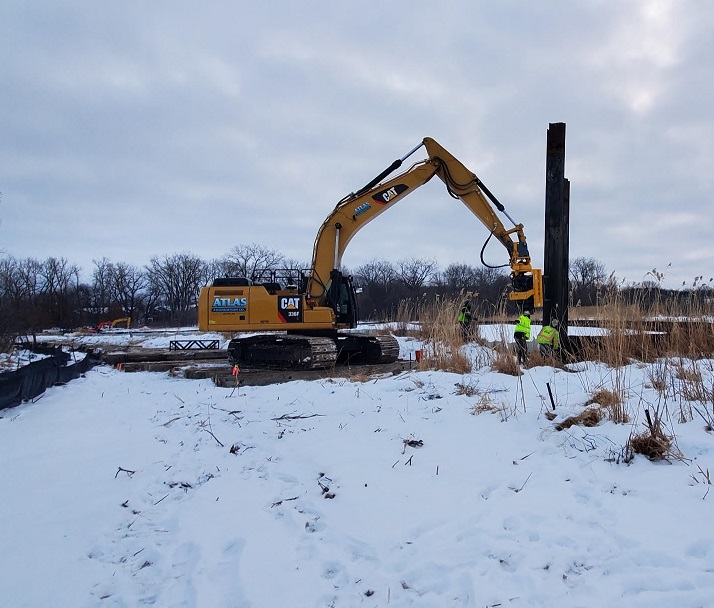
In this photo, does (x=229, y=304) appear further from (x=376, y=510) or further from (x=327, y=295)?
(x=376, y=510)

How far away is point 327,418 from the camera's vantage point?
496cm

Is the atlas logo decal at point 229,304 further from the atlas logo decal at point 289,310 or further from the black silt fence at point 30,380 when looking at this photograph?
the black silt fence at point 30,380

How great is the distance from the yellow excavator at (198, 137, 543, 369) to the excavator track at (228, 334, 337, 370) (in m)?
0.02

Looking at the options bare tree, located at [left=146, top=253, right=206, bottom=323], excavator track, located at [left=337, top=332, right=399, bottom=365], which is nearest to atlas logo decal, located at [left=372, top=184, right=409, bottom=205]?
excavator track, located at [left=337, top=332, right=399, bottom=365]

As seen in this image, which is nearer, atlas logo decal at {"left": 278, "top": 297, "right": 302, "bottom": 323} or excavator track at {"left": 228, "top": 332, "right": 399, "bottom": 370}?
excavator track at {"left": 228, "top": 332, "right": 399, "bottom": 370}

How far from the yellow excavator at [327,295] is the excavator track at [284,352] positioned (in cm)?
2

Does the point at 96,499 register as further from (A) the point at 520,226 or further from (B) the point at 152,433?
(A) the point at 520,226

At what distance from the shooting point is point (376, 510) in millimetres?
3035

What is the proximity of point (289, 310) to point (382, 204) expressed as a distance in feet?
10.7

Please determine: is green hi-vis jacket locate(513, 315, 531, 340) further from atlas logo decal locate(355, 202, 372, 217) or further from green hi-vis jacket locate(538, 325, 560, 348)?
atlas logo decal locate(355, 202, 372, 217)

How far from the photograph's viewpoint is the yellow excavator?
410 inches

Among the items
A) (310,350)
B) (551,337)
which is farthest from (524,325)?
(310,350)

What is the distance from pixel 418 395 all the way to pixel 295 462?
192 centimetres

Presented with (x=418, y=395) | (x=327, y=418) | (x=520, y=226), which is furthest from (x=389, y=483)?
(x=520, y=226)
